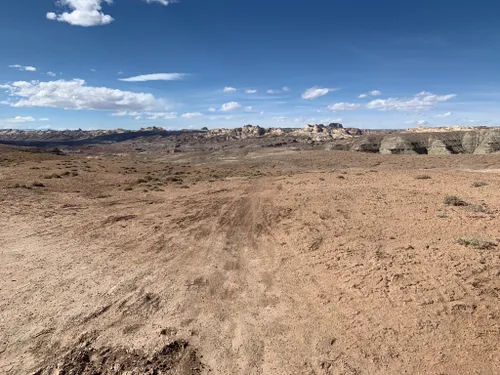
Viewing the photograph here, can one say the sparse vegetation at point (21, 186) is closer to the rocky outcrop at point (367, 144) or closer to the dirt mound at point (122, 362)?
the dirt mound at point (122, 362)

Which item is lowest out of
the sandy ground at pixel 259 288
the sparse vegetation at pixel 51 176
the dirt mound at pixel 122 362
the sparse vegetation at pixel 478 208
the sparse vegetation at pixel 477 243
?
the dirt mound at pixel 122 362

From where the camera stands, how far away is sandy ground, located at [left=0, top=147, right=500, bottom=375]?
23.4 ft

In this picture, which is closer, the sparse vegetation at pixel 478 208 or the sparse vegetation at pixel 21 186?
the sparse vegetation at pixel 478 208

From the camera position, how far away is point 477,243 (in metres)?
10.8

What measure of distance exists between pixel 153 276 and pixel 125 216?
8260 millimetres

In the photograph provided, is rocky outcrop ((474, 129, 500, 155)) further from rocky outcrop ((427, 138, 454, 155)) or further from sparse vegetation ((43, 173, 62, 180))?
sparse vegetation ((43, 173, 62, 180))

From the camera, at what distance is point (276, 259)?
1212 centimetres

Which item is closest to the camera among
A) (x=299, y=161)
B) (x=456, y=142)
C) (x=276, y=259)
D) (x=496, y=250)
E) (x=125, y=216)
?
(x=496, y=250)

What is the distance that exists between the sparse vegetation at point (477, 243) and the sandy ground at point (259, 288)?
0.37 ft

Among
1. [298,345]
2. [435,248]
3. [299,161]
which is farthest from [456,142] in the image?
[298,345]

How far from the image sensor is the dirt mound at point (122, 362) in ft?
22.4

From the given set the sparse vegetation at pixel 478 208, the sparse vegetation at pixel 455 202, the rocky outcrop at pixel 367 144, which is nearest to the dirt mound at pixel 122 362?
the sparse vegetation at pixel 478 208

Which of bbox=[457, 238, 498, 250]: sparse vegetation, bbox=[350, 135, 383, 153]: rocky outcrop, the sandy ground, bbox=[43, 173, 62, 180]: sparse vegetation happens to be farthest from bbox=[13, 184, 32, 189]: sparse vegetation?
bbox=[350, 135, 383, 153]: rocky outcrop

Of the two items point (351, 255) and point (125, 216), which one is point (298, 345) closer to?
point (351, 255)
